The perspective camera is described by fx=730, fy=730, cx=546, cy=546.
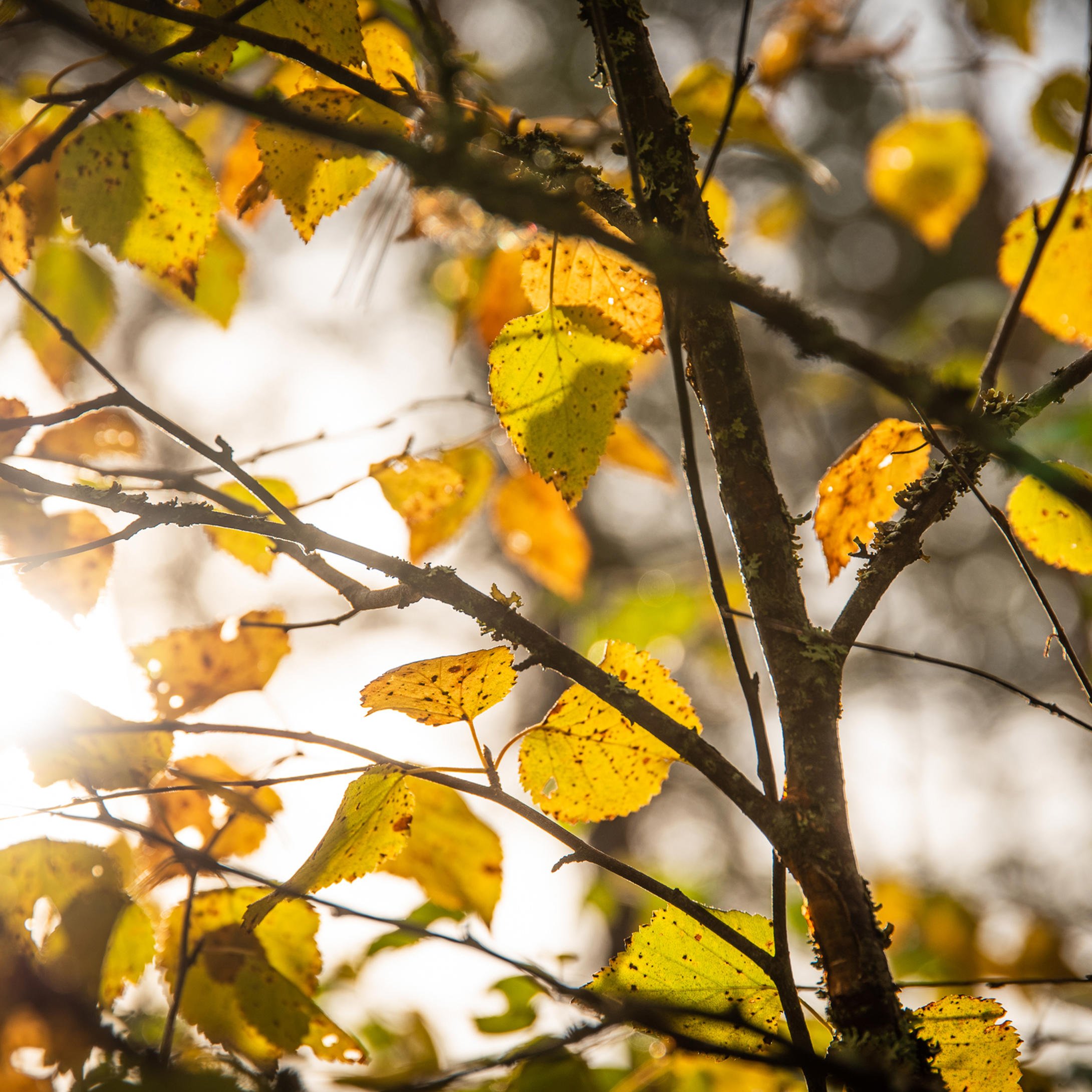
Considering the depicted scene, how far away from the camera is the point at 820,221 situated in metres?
4.95

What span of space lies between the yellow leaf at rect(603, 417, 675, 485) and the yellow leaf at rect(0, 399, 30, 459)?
68 cm

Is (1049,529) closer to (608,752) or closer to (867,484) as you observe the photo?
(867,484)

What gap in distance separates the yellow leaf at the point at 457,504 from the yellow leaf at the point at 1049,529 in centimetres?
50

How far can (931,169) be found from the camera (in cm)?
127

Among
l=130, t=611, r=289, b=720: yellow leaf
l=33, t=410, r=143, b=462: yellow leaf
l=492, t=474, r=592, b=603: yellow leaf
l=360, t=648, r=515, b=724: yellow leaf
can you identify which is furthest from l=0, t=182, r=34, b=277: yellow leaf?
l=492, t=474, r=592, b=603: yellow leaf

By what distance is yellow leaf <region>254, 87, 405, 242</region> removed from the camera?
513 millimetres

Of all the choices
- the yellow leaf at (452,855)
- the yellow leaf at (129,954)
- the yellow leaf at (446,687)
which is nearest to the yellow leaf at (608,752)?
the yellow leaf at (446,687)

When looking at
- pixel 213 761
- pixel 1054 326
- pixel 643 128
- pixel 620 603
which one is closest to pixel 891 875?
pixel 620 603

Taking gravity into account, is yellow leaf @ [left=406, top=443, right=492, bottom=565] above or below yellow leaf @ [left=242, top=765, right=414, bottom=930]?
above

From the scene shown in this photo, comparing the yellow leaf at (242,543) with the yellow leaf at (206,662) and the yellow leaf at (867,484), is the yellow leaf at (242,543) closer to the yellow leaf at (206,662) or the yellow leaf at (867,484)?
the yellow leaf at (206,662)

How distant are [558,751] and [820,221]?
535cm

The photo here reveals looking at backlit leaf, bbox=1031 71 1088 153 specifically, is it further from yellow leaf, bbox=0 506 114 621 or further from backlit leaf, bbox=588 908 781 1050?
yellow leaf, bbox=0 506 114 621

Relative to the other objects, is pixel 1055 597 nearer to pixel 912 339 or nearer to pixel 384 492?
pixel 912 339

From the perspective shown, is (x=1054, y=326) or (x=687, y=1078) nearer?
(x=1054, y=326)
